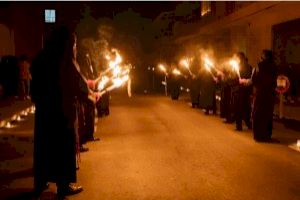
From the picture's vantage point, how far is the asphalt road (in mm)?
7562

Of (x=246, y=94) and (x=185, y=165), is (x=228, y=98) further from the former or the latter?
(x=185, y=165)

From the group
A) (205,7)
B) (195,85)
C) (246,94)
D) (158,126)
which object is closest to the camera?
(246,94)

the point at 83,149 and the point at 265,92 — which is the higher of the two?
the point at 265,92

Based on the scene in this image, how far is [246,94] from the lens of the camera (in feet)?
46.7

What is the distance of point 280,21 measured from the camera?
2022 cm

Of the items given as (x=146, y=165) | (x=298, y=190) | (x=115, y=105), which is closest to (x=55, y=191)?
(x=146, y=165)

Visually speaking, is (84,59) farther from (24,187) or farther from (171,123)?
(24,187)

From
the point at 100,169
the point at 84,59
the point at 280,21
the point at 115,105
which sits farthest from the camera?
the point at 115,105

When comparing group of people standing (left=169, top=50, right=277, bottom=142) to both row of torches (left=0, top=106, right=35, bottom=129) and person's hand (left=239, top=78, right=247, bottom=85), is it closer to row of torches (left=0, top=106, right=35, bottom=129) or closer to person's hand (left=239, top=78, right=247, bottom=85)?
person's hand (left=239, top=78, right=247, bottom=85)

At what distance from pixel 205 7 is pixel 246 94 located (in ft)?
70.5

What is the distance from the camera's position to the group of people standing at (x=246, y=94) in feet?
39.7

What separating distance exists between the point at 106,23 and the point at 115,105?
14875 mm

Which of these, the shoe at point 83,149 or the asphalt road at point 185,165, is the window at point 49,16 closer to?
the asphalt road at point 185,165

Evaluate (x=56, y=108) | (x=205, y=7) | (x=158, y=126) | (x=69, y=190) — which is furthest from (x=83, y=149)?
(x=205, y=7)
